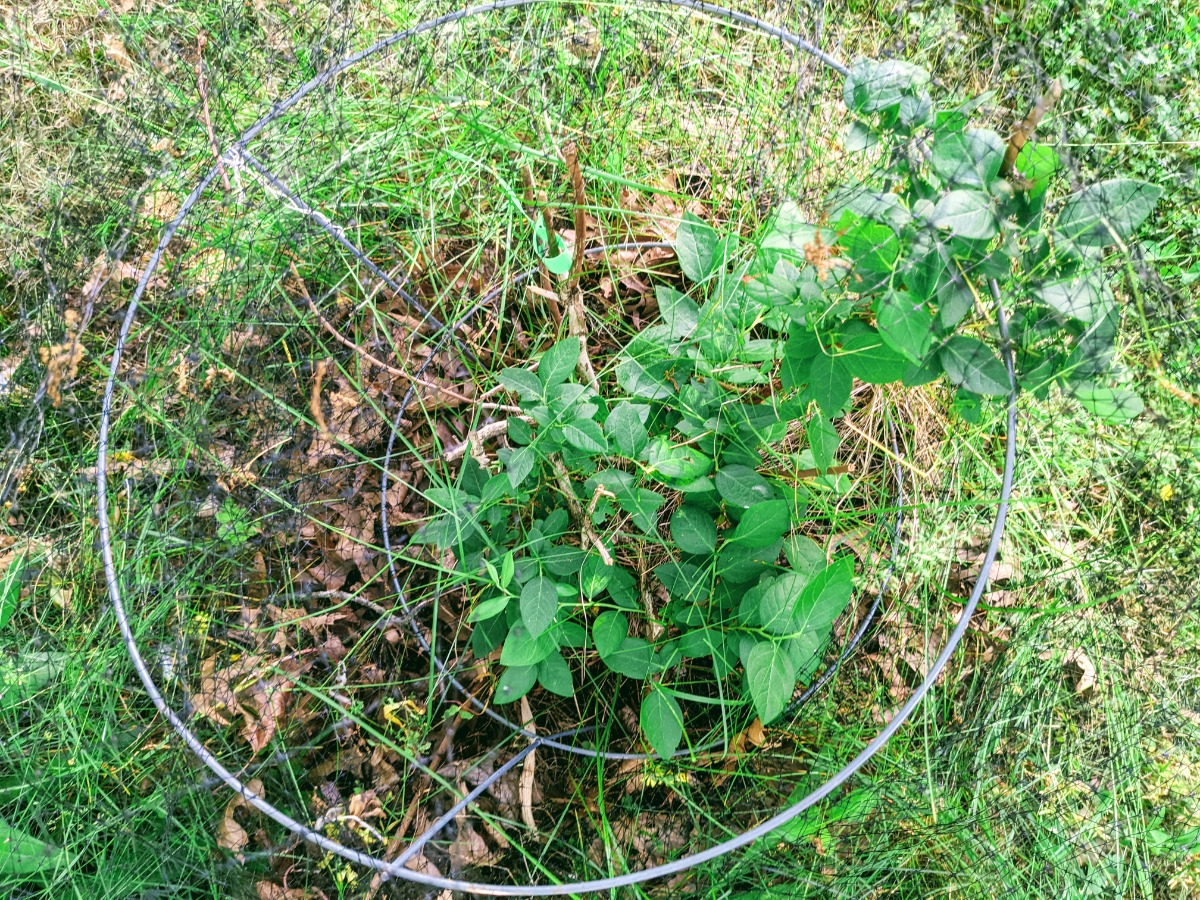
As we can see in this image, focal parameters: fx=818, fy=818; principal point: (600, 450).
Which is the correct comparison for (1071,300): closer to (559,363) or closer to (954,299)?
(954,299)

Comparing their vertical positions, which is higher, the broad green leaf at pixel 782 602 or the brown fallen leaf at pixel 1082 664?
the broad green leaf at pixel 782 602

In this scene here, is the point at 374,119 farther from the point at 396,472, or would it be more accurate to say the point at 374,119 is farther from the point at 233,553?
the point at 233,553

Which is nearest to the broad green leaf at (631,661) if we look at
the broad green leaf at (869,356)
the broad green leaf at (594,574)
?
the broad green leaf at (594,574)

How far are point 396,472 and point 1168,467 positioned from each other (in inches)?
62.8

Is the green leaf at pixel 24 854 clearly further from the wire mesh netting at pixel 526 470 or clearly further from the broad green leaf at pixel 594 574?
the broad green leaf at pixel 594 574

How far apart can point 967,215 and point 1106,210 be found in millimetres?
164

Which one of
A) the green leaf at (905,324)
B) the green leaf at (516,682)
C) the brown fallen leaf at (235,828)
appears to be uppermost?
the green leaf at (905,324)

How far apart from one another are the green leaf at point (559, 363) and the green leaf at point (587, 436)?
0.07 m

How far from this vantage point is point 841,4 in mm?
1965

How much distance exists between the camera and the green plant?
97 centimetres

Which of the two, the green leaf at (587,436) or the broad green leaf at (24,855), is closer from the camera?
the green leaf at (587,436)

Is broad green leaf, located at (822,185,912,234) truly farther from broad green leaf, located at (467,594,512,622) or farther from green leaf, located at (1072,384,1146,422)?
broad green leaf, located at (467,594,512,622)

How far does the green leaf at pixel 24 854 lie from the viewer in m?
1.38

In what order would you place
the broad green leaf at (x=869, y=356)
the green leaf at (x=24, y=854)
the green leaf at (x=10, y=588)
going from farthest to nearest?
the green leaf at (x=10, y=588), the green leaf at (x=24, y=854), the broad green leaf at (x=869, y=356)
